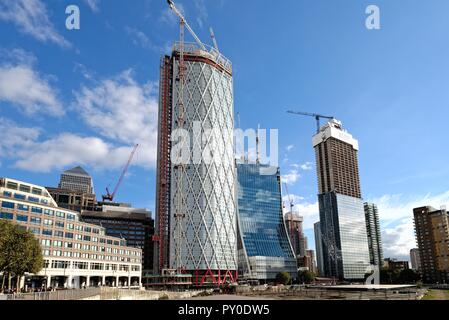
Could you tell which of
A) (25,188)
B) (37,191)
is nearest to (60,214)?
(37,191)

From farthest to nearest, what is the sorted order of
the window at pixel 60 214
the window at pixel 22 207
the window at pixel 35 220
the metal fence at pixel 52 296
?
the window at pixel 60 214 → the window at pixel 35 220 → the window at pixel 22 207 → the metal fence at pixel 52 296

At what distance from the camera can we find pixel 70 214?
138250 millimetres

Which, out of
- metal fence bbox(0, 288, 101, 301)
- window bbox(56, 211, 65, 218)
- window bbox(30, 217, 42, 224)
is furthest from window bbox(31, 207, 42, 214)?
metal fence bbox(0, 288, 101, 301)

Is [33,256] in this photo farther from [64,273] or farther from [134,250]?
[134,250]

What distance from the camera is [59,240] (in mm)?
130500

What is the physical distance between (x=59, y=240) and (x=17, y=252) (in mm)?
53426

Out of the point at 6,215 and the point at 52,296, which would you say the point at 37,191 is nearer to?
the point at 6,215

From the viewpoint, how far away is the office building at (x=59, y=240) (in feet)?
391

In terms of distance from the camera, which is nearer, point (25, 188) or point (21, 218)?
point (21, 218)

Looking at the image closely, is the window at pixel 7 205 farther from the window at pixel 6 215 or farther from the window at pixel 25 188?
the window at pixel 25 188

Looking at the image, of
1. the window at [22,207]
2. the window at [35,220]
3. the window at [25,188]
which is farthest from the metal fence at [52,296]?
the window at [25,188]

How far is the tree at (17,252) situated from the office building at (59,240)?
33.4m
